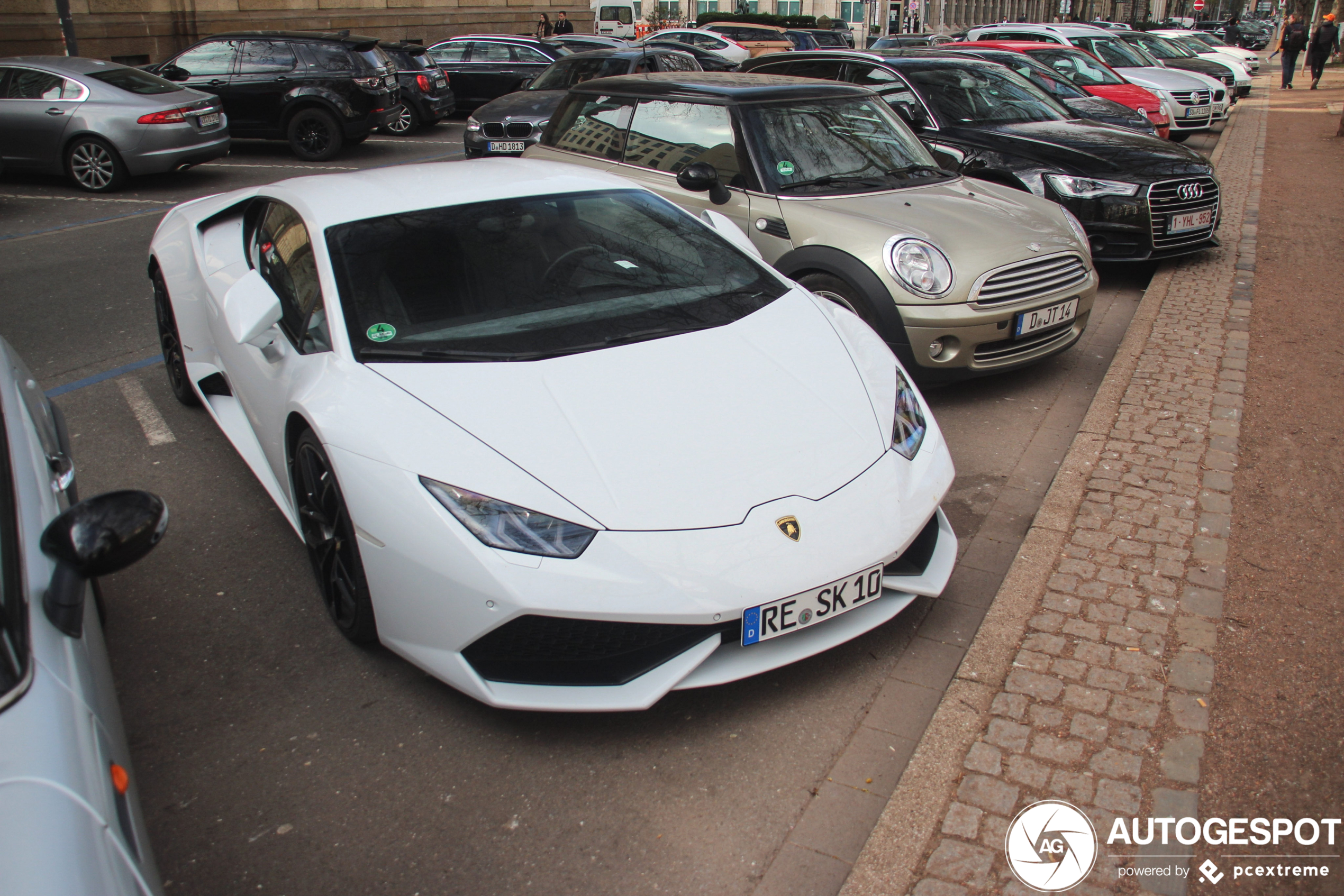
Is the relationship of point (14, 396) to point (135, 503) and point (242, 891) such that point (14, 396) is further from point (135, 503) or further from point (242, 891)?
point (242, 891)

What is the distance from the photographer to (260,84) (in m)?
14.2

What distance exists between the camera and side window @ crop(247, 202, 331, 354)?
3404mm

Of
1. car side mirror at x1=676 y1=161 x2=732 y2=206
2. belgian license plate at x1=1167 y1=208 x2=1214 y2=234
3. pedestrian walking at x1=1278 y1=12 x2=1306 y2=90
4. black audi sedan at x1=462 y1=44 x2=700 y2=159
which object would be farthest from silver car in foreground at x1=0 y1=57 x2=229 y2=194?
pedestrian walking at x1=1278 y1=12 x2=1306 y2=90

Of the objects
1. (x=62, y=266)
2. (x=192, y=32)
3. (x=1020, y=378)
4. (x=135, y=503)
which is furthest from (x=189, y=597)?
(x=192, y=32)

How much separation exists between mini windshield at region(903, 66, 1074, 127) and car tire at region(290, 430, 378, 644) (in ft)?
21.1

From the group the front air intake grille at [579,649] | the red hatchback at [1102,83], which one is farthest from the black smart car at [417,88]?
the front air intake grille at [579,649]

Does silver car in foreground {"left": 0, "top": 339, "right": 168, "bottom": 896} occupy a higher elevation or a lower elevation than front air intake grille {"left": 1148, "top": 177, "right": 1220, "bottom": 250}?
higher

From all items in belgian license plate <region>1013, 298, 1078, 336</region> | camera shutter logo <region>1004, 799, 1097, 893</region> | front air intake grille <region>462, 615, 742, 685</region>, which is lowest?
camera shutter logo <region>1004, 799, 1097, 893</region>

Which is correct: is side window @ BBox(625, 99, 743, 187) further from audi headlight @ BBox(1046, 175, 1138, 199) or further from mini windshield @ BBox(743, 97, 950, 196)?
audi headlight @ BBox(1046, 175, 1138, 199)

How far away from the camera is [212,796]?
2.67 metres

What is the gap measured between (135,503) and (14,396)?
1.30 metres

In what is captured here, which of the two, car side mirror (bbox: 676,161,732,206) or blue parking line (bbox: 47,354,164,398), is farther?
blue parking line (bbox: 47,354,164,398)

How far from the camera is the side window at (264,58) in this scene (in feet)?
46.8

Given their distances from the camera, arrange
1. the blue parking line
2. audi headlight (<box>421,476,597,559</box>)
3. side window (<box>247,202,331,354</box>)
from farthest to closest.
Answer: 1. the blue parking line
2. side window (<box>247,202,331,354</box>)
3. audi headlight (<box>421,476,597,559</box>)
